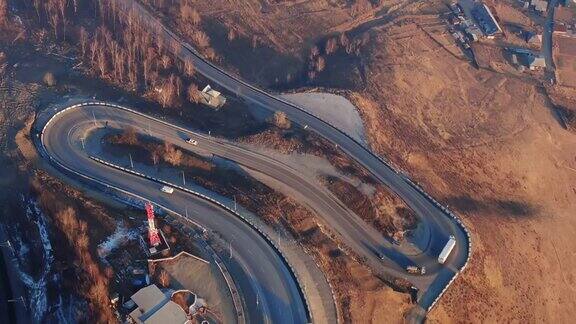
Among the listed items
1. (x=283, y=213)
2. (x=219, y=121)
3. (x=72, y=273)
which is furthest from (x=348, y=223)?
(x=72, y=273)

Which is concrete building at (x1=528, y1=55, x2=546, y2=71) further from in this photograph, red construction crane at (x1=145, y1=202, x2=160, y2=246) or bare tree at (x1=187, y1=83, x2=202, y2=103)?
red construction crane at (x1=145, y1=202, x2=160, y2=246)

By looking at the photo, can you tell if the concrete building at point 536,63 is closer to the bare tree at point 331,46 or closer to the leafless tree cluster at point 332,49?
the leafless tree cluster at point 332,49

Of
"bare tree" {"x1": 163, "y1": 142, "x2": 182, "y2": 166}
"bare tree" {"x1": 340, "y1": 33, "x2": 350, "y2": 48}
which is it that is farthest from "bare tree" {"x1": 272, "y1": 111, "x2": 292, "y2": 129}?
"bare tree" {"x1": 340, "y1": 33, "x2": 350, "y2": 48}

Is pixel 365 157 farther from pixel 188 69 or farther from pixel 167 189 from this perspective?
pixel 188 69

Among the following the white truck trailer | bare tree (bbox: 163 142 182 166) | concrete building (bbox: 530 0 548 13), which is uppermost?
concrete building (bbox: 530 0 548 13)

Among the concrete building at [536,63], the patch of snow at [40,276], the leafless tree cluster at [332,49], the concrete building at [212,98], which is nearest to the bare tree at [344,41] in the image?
the leafless tree cluster at [332,49]
